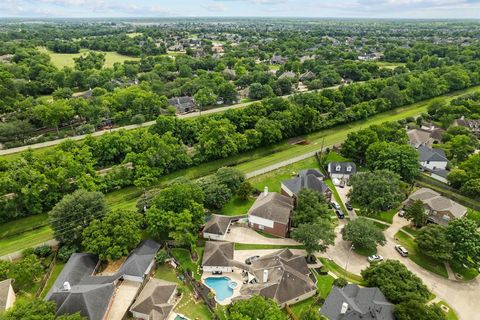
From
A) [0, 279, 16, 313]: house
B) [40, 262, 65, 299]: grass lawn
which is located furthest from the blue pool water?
[0, 279, 16, 313]: house

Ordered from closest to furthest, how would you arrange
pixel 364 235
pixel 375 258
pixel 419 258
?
pixel 364 235 → pixel 375 258 → pixel 419 258

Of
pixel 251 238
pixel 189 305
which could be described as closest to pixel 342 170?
pixel 251 238

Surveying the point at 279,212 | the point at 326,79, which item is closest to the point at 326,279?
the point at 279,212

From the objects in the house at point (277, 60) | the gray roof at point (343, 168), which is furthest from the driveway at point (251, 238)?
the house at point (277, 60)

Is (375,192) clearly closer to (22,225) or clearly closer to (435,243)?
(435,243)

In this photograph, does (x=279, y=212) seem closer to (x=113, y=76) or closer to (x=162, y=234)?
(x=162, y=234)

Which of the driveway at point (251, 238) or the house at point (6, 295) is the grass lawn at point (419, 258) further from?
the house at point (6, 295)
